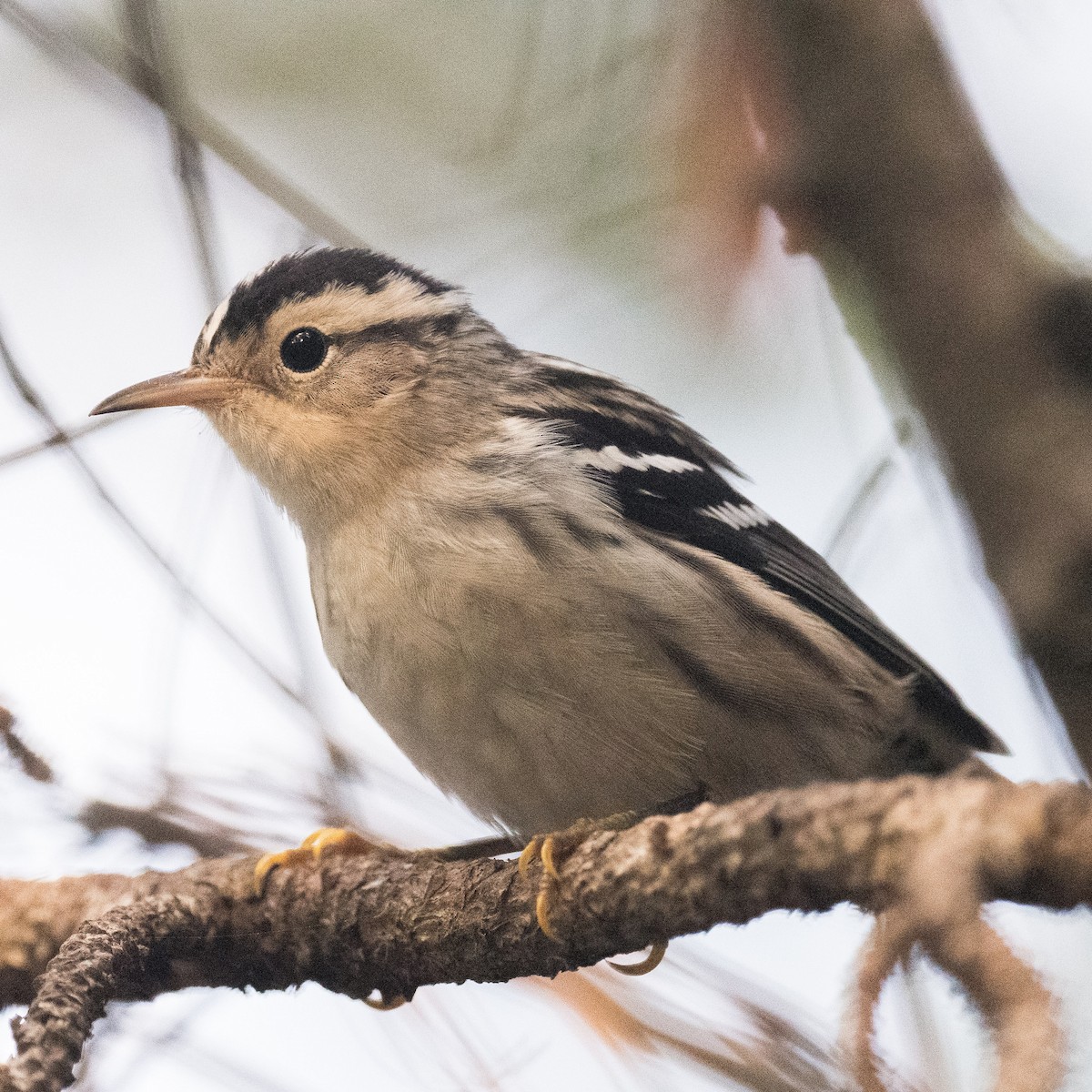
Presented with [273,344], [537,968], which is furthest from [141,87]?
[537,968]

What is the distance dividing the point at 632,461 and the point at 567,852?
69.4 inches

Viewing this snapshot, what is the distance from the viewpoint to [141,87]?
13.3 ft

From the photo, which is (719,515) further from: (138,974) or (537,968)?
(138,974)

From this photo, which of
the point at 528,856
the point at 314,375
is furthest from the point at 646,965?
the point at 314,375

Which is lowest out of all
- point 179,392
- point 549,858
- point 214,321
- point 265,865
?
point 549,858

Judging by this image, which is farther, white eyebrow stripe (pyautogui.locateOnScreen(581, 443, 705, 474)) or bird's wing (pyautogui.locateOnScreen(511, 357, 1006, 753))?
white eyebrow stripe (pyautogui.locateOnScreen(581, 443, 705, 474))

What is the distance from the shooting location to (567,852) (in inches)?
119

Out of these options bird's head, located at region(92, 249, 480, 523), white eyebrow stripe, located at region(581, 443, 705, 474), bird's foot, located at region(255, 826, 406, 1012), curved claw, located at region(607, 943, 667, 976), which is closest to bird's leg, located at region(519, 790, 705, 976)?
curved claw, located at region(607, 943, 667, 976)

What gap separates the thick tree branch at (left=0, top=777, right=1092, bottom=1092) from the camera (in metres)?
1.51

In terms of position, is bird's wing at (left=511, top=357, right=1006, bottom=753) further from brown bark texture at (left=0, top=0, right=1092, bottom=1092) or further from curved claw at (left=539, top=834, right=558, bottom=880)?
curved claw at (left=539, top=834, right=558, bottom=880)

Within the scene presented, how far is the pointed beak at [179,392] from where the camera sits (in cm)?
456

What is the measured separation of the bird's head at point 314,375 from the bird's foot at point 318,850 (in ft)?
3.50

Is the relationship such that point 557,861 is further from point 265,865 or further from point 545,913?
point 265,865

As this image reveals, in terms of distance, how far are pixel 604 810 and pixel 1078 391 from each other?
1.79 metres
